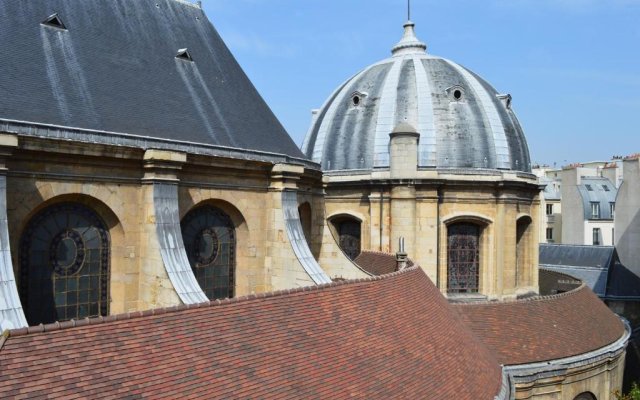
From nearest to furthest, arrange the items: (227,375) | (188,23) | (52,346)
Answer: (52,346)
(227,375)
(188,23)

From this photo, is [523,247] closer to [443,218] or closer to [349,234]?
[443,218]

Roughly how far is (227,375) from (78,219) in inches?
288

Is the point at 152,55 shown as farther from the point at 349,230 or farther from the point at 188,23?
the point at 349,230

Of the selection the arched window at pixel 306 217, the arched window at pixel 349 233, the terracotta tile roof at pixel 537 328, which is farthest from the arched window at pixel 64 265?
the arched window at pixel 349 233

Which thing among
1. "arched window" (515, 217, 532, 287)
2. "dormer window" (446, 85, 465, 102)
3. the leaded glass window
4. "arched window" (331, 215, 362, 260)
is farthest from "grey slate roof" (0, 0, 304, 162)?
"arched window" (515, 217, 532, 287)

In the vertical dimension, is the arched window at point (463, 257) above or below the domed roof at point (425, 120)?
Answer: below

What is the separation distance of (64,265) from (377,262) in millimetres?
13714

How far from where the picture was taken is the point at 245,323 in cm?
942

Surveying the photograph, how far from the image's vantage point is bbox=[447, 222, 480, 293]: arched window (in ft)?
89.0

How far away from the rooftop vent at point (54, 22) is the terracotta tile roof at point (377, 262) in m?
13.8

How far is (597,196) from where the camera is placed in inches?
2304

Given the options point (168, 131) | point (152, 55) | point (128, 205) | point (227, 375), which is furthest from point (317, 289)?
point (152, 55)

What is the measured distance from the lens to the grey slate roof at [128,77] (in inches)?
546

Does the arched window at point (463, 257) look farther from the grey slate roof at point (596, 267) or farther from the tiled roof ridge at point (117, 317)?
the tiled roof ridge at point (117, 317)
